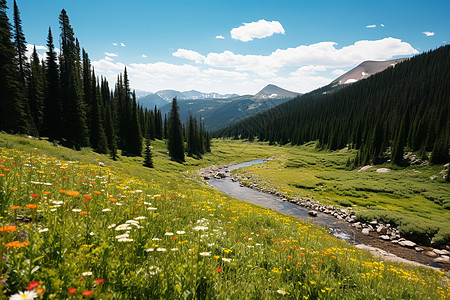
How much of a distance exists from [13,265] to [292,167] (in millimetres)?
77470

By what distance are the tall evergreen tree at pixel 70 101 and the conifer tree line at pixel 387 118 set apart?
86.2 m

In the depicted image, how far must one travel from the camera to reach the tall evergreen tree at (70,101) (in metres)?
37.0

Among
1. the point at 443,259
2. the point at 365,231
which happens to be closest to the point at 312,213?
the point at 365,231

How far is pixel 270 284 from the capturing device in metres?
3.69

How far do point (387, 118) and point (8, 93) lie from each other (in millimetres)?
118030

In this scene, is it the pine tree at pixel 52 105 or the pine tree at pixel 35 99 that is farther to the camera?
the pine tree at pixel 35 99

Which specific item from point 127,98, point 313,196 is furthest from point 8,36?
point 313,196

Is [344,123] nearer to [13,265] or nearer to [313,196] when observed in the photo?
[313,196]

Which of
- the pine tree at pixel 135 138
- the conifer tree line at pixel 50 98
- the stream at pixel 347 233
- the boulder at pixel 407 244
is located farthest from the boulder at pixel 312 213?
the pine tree at pixel 135 138

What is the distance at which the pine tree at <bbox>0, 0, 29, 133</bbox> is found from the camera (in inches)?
1121

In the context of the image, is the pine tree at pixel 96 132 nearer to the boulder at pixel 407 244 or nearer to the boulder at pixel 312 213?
the boulder at pixel 312 213

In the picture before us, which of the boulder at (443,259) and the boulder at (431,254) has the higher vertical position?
the boulder at (443,259)

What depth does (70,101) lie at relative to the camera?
37656 mm

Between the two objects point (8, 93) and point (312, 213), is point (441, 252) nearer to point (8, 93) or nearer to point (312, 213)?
point (312, 213)
